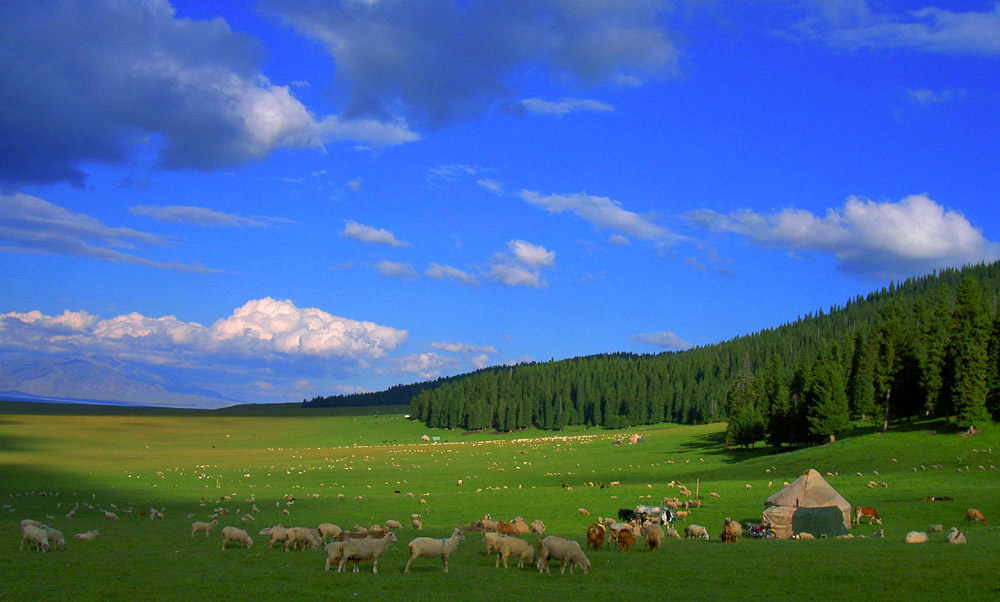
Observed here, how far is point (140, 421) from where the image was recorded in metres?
166

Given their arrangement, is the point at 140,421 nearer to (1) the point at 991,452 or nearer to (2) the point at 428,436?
(2) the point at 428,436

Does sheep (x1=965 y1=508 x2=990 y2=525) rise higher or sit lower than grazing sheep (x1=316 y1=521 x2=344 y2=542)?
higher

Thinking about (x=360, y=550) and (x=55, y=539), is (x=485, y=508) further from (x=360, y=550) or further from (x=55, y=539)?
(x=55, y=539)

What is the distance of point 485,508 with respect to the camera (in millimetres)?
42969

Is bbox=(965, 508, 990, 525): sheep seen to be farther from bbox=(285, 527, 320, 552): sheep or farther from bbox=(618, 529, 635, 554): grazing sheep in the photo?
bbox=(285, 527, 320, 552): sheep

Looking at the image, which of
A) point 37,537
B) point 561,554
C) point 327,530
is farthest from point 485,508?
point 37,537

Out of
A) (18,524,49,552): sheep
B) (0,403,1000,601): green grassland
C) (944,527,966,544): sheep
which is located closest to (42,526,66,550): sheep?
(18,524,49,552): sheep

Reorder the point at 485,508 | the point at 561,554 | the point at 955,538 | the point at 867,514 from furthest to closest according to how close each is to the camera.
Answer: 1. the point at 485,508
2. the point at 867,514
3. the point at 955,538
4. the point at 561,554

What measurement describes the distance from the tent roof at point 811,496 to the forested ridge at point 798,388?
109 ft

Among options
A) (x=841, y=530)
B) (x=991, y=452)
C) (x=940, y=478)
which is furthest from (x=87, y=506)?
(x=991, y=452)

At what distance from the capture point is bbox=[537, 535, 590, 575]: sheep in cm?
2067

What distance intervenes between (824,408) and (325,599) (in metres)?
69.1

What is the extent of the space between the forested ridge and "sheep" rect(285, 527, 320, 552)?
59384mm

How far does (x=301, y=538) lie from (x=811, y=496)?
1045 inches
